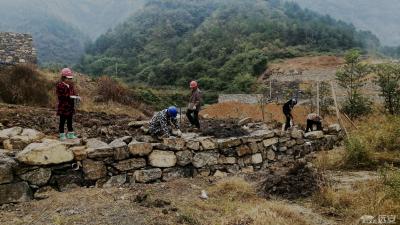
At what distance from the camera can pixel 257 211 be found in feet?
18.3

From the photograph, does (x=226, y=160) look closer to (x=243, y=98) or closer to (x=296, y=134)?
(x=296, y=134)

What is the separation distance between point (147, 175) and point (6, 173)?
243 centimetres

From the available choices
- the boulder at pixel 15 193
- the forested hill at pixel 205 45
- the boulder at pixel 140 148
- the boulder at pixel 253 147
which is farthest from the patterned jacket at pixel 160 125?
the forested hill at pixel 205 45

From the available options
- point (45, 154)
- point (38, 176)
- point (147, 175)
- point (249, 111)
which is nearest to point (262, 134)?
point (147, 175)

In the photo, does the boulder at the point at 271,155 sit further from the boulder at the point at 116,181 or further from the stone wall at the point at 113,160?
the boulder at the point at 116,181

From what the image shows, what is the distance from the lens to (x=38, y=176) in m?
6.34

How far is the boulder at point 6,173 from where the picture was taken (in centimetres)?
595

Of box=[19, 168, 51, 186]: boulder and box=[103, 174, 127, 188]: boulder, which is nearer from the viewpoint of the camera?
box=[19, 168, 51, 186]: boulder

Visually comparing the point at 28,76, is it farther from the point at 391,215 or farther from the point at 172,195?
the point at 391,215

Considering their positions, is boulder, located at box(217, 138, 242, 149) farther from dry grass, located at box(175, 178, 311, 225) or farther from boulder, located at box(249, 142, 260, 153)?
dry grass, located at box(175, 178, 311, 225)

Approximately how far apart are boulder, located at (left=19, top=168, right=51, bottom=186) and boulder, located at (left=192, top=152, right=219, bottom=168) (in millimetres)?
2984

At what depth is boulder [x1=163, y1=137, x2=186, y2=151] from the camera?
818cm

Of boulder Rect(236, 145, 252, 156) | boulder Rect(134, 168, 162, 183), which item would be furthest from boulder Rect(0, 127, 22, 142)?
boulder Rect(236, 145, 252, 156)

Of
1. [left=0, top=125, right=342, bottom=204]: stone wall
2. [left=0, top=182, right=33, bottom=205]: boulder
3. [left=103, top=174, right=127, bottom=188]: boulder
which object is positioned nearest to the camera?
[left=0, top=182, right=33, bottom=205]: boulder
